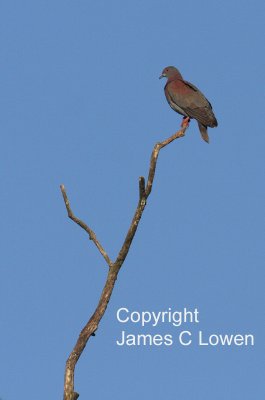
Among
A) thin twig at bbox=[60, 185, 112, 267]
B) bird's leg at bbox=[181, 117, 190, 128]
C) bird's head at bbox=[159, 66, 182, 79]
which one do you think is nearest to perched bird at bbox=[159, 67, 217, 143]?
bird's leg at bbox=[181, 117, 190, 128]

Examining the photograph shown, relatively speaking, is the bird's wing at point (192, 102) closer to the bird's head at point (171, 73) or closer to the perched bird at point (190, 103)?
the perched bird at point (190, 103)

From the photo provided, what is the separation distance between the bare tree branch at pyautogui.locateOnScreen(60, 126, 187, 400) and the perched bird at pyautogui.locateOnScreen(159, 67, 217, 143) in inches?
114

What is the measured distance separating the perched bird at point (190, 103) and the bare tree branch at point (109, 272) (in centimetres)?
290

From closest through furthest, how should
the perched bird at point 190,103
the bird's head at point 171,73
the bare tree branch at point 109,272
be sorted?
the bare tree branch at point 109,272
the perched bird at point 190,103
the bird's head at point 171,73

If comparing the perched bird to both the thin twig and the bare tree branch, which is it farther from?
the thin twig

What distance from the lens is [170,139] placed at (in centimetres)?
1680

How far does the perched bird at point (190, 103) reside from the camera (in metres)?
19.0

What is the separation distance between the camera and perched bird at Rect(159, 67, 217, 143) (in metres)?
19.0

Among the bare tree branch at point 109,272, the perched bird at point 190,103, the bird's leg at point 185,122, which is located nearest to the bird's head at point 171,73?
the perched bird at point 190,103

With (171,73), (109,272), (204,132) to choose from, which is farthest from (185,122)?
(109,272)

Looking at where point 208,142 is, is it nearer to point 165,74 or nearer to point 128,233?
point 165,74

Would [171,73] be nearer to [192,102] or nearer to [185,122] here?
[192,102]

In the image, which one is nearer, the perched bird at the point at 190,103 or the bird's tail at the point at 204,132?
the bird's tail at the point at 204,132

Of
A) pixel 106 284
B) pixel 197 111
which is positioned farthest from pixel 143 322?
pixel 197 111
